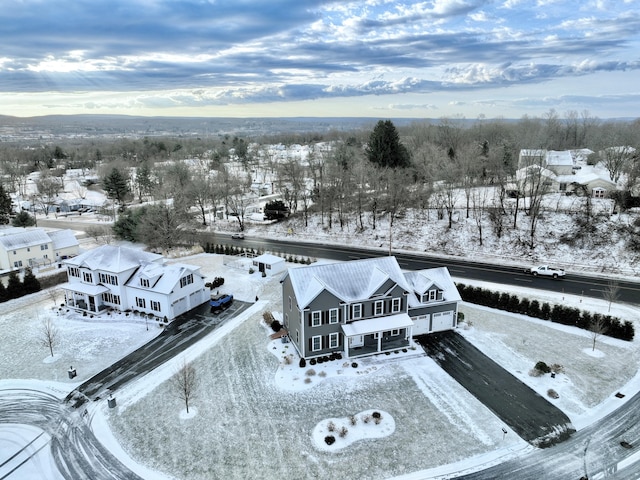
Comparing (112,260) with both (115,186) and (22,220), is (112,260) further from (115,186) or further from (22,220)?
(115,186)

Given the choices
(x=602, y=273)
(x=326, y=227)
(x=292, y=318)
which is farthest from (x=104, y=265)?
(x=602, y=273)

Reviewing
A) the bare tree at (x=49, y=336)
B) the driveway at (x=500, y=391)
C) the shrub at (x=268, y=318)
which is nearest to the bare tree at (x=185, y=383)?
the shrub at (x=268, y=318)

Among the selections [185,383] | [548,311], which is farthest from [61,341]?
[548,311]

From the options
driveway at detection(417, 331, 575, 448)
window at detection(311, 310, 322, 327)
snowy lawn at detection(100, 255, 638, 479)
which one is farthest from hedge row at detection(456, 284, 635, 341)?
window at detection(311, 310, 322, 327)

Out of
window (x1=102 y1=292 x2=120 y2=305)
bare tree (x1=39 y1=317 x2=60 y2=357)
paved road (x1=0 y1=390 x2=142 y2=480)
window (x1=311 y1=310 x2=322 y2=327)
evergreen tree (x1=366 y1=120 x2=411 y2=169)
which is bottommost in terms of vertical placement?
paved road (x1=0 y1=390 x2=142 y2=480)

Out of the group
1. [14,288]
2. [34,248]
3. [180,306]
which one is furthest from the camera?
[34,248]

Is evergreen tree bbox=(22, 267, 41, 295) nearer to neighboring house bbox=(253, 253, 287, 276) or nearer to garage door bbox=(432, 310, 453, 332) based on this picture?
neighboring house bbox=(253, 253, 287, 276)

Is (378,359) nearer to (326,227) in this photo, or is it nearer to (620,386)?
(620,386)
